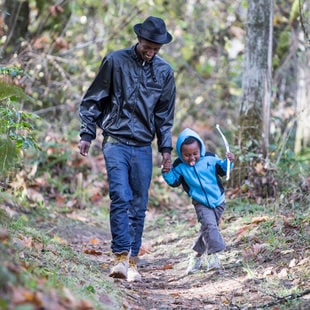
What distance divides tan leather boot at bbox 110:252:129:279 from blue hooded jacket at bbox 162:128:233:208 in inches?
35.8

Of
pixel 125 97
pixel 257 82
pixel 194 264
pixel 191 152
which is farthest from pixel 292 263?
pixel 257 82

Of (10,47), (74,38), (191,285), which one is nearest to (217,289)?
(191,285)

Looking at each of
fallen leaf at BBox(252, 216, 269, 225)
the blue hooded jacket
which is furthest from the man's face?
fallen leaf at BBox(252, 216, 269, 225)

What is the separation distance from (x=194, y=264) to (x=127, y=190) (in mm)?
1076

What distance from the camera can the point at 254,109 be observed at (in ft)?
31.2

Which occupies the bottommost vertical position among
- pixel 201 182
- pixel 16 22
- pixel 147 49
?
pixel 201 182

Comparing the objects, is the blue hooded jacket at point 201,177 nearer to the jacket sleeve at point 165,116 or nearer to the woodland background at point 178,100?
the jacket sleeve at point 165,116

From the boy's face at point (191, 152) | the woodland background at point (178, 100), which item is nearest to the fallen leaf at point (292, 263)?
the woodland background at point (178, 100)

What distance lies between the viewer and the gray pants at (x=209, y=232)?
625 cm

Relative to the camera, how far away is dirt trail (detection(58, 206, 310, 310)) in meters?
5.03

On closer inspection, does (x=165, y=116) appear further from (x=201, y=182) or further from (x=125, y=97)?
(x=201, y=182)

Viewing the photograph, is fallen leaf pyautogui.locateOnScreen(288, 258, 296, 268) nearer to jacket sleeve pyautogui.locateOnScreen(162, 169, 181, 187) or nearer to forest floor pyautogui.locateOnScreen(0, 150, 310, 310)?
forest floor pyautogui.locateOnScreen(0, 150, 310, 310)

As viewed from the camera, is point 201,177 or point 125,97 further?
point 201,177

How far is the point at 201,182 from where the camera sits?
Result: 251 inches
